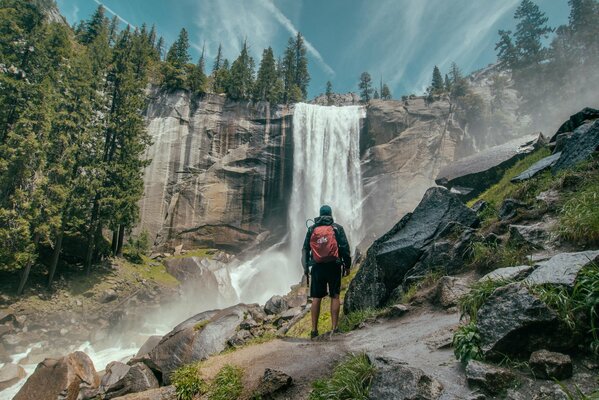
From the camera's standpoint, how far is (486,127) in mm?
42906

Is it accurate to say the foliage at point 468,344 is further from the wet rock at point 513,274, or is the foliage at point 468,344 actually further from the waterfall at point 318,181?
the waterfall at point 318,181

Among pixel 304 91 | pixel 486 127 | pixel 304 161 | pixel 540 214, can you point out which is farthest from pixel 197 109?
pixel 540 214

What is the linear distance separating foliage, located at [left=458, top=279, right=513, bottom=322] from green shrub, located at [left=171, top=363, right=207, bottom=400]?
12.2 ft

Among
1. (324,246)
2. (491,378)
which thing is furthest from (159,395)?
(491,378)

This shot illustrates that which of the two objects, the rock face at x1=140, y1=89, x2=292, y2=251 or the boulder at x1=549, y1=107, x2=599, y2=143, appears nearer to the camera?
the boulder at x1=549, y1=107, x2=599, y2=143

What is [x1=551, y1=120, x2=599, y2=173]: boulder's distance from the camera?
686 cm

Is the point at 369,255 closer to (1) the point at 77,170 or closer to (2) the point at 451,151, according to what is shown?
(1) the point at 77,170

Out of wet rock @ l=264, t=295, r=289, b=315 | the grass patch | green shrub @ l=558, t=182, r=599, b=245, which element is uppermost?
green shrub @ l=558, t=182, r=599, b=245

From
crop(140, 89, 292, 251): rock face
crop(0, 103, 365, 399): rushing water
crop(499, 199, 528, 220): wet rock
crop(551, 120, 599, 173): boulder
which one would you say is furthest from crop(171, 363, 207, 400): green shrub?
crop(140, 89, 292, 251): rock face

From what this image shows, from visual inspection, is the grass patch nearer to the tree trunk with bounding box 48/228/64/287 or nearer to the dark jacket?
the dark jacket

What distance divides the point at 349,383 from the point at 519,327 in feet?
5.43

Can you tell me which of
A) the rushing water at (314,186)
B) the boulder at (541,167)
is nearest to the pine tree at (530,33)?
the rushing water at (314,186)

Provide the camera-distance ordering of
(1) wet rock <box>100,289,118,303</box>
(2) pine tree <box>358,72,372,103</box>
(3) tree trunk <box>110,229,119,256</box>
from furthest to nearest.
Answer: (2) pine tree <box>358,72,372,103</box> → (3) tree trunk <box>110,229,119,256</box> → (1) wet rock <box>100,289,118,303</box>

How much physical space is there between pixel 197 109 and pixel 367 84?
3915 cm
